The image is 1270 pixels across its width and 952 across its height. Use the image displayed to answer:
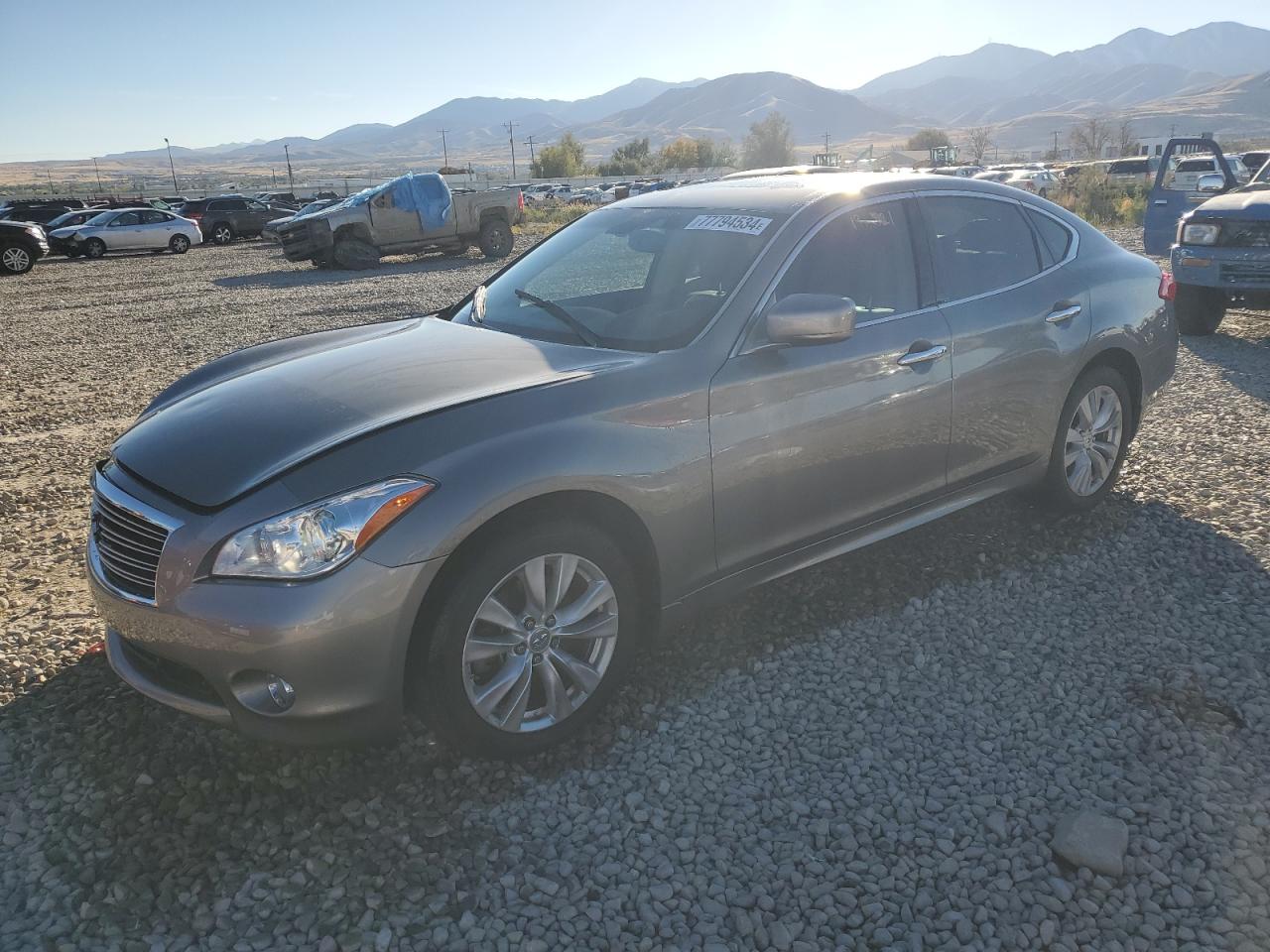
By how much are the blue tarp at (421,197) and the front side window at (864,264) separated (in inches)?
734

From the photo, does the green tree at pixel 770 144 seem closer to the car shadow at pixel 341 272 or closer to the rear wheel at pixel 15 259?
the car shadow at pixel 341 272

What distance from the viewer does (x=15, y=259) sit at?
883 inches

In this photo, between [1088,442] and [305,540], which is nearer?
[305,540]

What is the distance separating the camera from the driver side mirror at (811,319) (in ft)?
10.7

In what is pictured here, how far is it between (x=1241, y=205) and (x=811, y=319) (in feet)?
25.0

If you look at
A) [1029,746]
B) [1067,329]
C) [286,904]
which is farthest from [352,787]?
[1067,329]

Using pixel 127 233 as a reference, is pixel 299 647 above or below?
below

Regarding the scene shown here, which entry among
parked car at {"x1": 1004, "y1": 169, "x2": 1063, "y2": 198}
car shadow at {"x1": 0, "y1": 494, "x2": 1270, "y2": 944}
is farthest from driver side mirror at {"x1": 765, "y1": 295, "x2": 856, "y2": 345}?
parked car at {"x1": 1004, "y1": 169, "x2": 1063, "y2": 198}

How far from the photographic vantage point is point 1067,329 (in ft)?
14.6

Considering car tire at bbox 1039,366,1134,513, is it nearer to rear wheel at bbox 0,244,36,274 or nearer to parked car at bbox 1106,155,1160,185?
rear wheel at bbox 0,244,36,274

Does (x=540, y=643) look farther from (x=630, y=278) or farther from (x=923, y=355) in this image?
(x=923, y=355)

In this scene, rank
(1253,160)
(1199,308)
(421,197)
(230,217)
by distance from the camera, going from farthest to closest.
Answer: (230,217)
(421,197)
(1253,160)
(1199,308)

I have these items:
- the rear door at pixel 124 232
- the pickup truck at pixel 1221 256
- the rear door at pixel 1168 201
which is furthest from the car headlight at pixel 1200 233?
the rear door at pixel 124 232

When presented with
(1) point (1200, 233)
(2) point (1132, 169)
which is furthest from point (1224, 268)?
(2) point (1132, 169)
